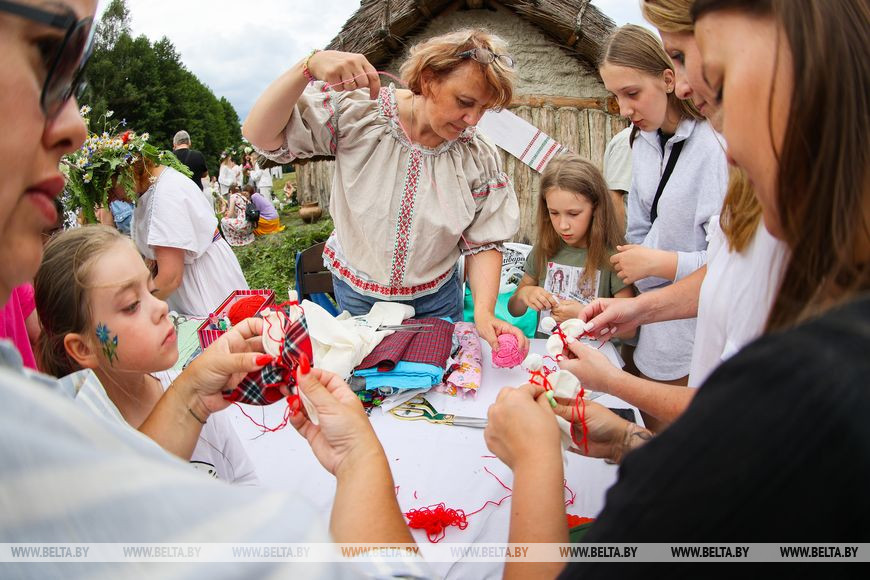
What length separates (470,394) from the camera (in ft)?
7.73

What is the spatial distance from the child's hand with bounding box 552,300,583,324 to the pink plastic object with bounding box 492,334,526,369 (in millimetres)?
Result: 455

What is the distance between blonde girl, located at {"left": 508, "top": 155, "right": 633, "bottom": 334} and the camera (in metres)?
3.08

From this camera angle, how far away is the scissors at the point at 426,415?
6.98 ft

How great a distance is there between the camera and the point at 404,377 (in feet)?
7.45

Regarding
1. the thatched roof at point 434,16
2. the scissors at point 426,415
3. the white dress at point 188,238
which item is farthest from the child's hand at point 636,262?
the thatched roof at point 434,16

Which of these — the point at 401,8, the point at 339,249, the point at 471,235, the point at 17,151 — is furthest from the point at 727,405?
the point at 401,8

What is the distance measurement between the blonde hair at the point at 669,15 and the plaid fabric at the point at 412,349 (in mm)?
1534

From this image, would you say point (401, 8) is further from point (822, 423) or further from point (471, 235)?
point (822, 423)

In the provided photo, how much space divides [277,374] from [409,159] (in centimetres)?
143

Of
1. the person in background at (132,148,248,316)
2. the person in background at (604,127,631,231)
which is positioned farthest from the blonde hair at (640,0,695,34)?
the person in background at (132,148,248,316)

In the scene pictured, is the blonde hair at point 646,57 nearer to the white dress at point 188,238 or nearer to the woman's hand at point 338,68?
the woman's hand at point 338,68

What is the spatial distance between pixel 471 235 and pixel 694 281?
1120 mm

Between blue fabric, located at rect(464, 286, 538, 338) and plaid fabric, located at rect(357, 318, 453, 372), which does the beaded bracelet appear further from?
blue fabric, located at rect(464, 286, 538, 338)

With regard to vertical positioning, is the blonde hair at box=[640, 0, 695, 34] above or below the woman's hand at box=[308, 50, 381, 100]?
above
